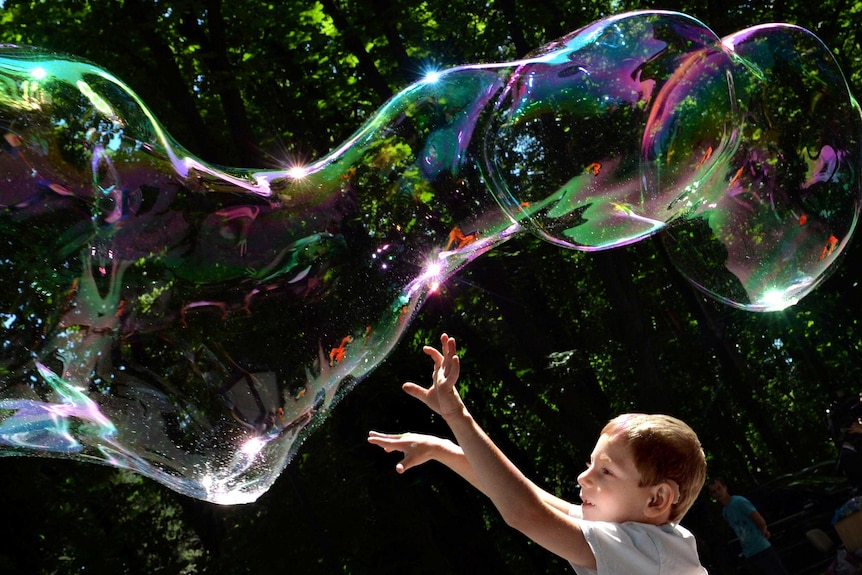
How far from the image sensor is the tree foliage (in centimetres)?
974

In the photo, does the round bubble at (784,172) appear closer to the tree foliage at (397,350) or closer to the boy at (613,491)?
the boy at (613,491)

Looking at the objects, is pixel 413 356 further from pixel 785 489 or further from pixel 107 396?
pixel 107 396

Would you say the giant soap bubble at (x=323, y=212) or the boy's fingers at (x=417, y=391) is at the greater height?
the giant soap bubble at (x=323, y=212)

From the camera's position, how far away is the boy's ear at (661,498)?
252 cm

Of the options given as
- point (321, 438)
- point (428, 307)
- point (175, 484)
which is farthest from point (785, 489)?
point (175, 484)

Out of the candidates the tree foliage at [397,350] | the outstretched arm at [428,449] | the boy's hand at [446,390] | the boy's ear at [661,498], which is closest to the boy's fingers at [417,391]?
the boy's hand at [446,390]

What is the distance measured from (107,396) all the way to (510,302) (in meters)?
7.54

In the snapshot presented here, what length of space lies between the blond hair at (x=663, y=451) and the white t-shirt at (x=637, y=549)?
0.12 m

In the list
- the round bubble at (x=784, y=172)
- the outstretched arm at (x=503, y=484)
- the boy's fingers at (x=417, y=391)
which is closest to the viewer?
the outstretched arm at (x=503, y=484)

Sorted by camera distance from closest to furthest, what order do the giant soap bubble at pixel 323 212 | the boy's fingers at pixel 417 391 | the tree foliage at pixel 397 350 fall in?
1. the boy's fingers at pixel 417 391
2. the giant soap bubble at pixel 323 212
3. the tree foliage at pixel 397 350

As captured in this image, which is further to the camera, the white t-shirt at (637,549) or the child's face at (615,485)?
the child's face at (615,485)

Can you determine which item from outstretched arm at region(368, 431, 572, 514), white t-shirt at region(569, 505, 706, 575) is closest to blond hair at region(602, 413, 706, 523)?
white t-shirt at region(569, 505, 706, 575)

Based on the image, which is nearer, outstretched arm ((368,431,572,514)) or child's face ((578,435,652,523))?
child's face ((578,435,652,523))

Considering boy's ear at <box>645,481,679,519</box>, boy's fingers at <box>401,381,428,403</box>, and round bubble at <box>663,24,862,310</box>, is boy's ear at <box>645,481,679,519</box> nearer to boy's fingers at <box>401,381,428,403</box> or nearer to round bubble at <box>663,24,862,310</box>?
boy's fingers at <box>401,381,428,403</box>
